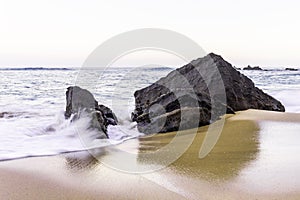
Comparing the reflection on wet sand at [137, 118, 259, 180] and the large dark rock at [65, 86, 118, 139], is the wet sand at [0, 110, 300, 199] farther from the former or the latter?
the large dark rock at [65, 86, 118, 139]

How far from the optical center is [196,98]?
6.36 metres

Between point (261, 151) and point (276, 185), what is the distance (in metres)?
1.15

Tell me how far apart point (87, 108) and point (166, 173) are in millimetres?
2965

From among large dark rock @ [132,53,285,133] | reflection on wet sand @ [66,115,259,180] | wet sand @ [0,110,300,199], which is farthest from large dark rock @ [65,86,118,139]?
wet sand @ [0,110,300,199]

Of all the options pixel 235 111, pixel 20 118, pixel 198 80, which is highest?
pixel 198 80

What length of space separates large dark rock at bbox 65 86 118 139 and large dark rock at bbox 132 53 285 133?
61 cm

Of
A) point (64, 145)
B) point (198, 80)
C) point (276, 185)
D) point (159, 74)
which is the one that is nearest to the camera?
point (276, 185)

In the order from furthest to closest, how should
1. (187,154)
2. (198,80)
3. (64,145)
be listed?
(198,80), (64,145), (187,154)

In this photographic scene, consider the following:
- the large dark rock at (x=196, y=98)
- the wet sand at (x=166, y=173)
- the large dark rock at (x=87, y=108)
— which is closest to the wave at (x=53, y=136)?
the large dark rock at (x=87, y=108)

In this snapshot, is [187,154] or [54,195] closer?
[54,195]

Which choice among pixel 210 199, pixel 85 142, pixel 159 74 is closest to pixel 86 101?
pixel 85 142

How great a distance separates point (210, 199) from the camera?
8.38ft

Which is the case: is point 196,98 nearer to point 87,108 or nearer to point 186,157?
point 87,108

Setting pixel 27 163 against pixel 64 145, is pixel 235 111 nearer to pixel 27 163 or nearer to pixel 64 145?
pixel 64 145
